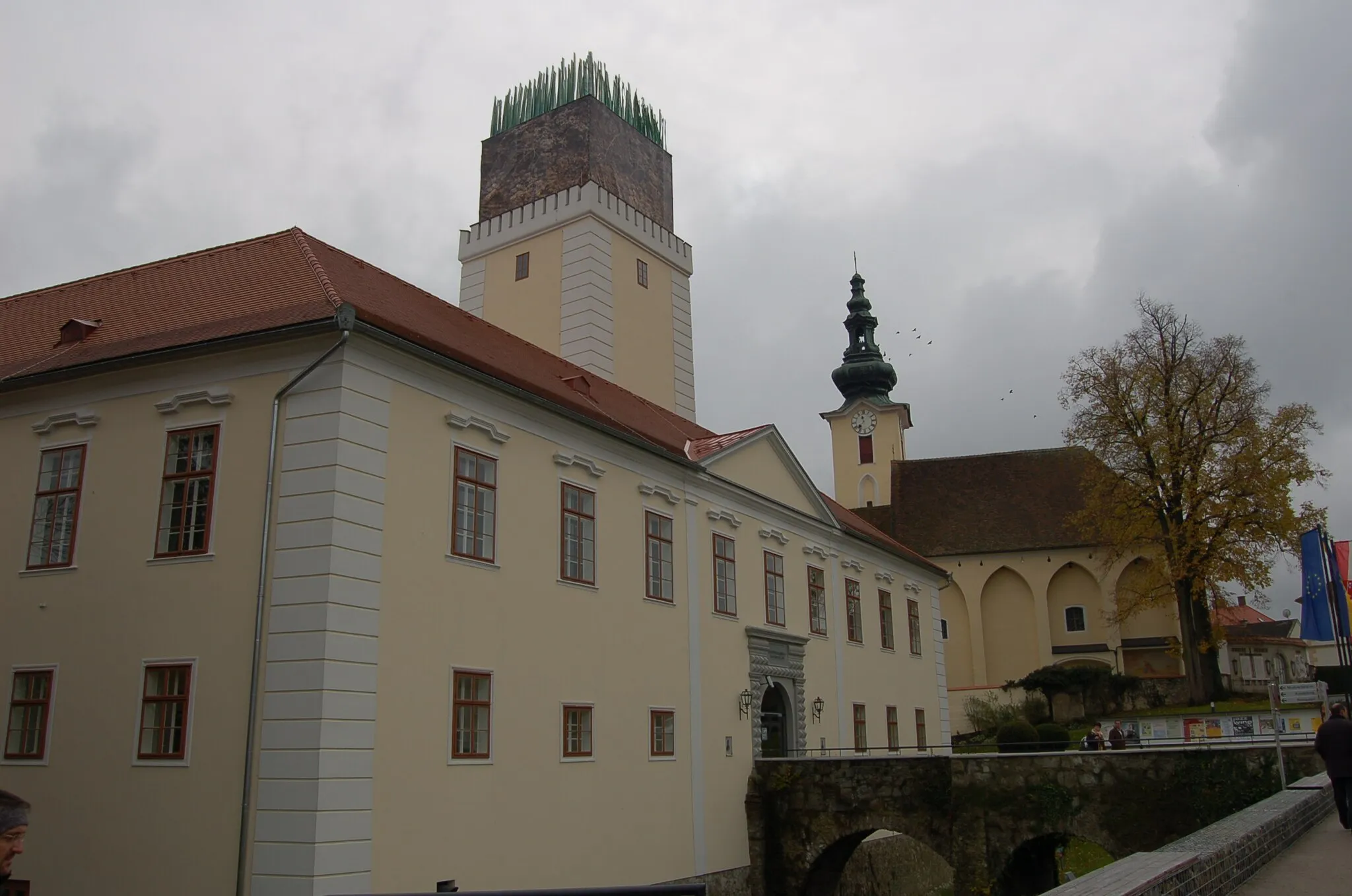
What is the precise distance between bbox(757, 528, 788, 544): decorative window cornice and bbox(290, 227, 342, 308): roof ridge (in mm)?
11048

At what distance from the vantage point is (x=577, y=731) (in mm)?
17516

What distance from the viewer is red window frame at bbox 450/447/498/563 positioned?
15.7 metres

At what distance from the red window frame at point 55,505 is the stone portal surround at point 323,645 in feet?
11.3

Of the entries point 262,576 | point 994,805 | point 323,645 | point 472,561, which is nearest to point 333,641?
point 323,645

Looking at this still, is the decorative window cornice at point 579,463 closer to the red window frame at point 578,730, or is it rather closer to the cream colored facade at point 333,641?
the cream colored facade at point 333,641

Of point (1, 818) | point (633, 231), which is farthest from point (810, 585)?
point (1, 818)

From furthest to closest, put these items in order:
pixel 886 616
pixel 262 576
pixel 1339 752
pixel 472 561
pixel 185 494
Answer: pixel 886 616
pixel 472 561
pixel 185 494
pixel 262 576
pixel 1339 752

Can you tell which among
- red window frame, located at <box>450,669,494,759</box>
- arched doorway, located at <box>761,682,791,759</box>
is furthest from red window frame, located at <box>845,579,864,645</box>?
red window frame, located at <box>450,669,494,759</box>

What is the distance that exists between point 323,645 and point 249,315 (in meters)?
4.81

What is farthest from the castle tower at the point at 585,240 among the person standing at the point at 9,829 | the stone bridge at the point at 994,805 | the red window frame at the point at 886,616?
the person standing at the point at 9,829

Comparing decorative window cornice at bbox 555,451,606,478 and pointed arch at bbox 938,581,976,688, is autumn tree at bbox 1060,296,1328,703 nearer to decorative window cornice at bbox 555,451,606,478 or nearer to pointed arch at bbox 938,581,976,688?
pointed arch at bbox 938,581,976,688

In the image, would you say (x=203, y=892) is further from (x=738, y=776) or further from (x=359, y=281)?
(x=738, y=776)

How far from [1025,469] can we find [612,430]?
38679mm

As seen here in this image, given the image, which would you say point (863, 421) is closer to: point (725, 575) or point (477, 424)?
point (725, 575)
